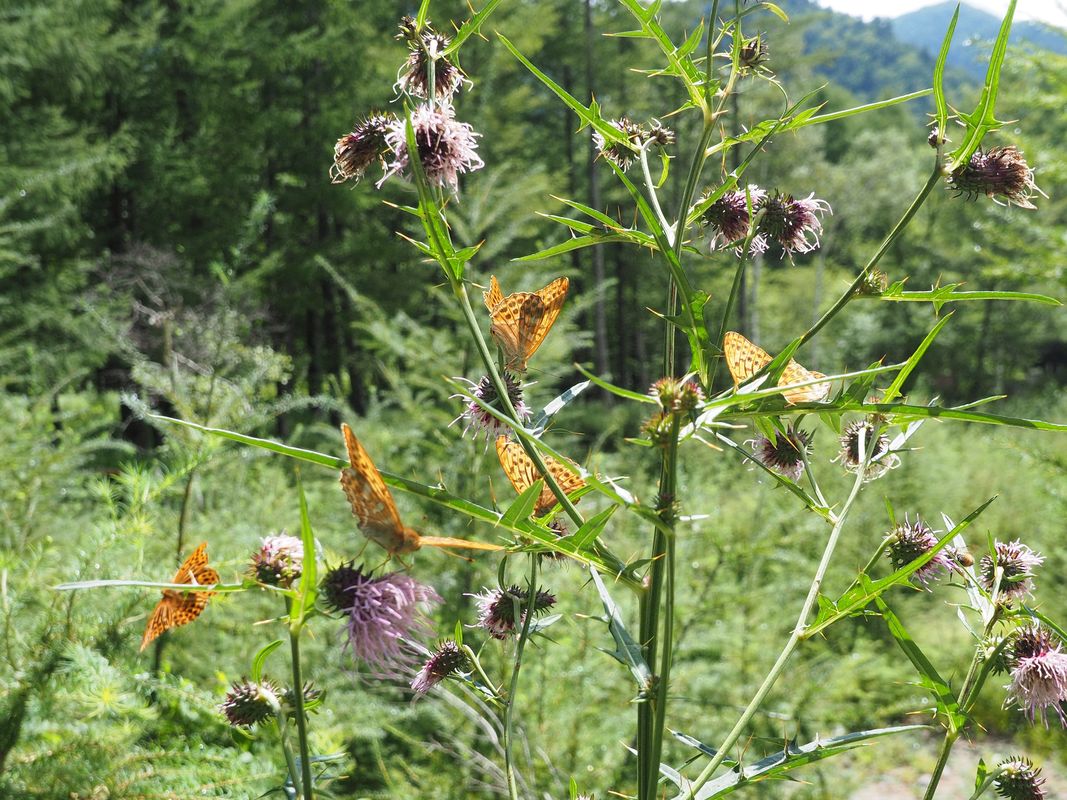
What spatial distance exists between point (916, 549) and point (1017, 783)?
20 cm

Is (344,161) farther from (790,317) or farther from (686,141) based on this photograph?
(790,317)

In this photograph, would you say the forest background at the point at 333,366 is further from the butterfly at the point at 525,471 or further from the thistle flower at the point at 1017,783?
the thistle flower at the point at 1017,783

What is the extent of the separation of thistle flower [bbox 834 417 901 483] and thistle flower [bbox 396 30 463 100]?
0.46m

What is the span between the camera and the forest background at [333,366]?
5.54 ft

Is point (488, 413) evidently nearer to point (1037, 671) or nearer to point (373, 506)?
point (373, 506)

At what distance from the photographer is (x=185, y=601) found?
0.56 m

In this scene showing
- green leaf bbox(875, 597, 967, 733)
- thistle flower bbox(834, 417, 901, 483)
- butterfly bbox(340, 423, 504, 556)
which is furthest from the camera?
thistle flower bbox(834, 417, 901, 483)

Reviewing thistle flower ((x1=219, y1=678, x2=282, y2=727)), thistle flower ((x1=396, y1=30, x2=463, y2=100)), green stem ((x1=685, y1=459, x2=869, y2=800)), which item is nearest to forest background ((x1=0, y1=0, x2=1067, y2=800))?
green stem ((x1=685, y1=459, x2=869, y2=800))

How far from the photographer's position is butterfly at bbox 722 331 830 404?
1.81 ft

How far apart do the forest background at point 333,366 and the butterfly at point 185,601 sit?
0.14 m

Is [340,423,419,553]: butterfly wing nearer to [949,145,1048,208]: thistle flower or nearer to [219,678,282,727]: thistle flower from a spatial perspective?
[219,678,282,727]: thistle flower

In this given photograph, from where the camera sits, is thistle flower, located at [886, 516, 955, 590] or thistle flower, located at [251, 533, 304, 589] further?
thistle flower, located at [886, 516, 955, 590]

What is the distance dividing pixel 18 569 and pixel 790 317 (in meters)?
20.8

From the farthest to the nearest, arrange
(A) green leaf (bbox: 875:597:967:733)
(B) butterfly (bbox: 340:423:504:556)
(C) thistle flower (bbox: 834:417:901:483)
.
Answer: (C) thistle flower (bbox: 834:417:901:483), (A) green leaf (bbox: 875:597:967:733), (B) butterfly (bbox: 340:423:504:556)
